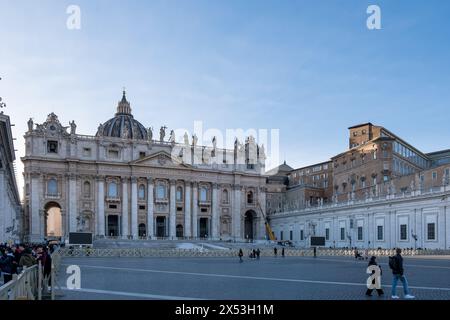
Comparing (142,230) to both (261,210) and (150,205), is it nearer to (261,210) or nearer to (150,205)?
(150,205)

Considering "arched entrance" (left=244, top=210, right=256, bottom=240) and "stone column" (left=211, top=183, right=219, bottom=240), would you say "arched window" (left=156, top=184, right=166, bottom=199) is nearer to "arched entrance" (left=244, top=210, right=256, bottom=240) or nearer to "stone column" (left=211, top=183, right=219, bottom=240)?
"stone column" (left=211, top=183, right=219, bottom=240)

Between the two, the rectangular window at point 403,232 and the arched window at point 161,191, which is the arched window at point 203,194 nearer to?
the arched window at point 161,191

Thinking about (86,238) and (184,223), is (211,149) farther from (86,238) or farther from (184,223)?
(86,238)

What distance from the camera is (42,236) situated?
7162 centimetres

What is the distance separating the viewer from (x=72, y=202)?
75.6 meters

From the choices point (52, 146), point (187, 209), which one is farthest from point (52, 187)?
point (187, 209)

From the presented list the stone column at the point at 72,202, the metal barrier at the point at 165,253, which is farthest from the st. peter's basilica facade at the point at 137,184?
the metal barrier at the point at 165,253

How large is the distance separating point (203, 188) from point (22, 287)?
76.2 meters

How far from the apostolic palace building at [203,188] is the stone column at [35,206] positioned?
14 centimetres

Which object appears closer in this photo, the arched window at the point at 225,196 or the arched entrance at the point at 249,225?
the arched window at the point at 225,196

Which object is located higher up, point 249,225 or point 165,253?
point 165,253

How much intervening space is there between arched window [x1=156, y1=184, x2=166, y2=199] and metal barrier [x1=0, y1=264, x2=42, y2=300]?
6801cm

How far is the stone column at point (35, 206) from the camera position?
71.6 metres

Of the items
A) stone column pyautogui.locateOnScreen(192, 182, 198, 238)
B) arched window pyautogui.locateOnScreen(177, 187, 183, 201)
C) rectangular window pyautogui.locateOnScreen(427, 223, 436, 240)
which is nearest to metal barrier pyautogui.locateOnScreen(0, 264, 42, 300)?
rectangular window pyautogui.locateOnScreen(427, 223, 436, 240)
